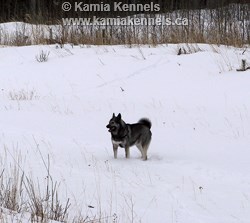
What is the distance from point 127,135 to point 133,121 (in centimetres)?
215

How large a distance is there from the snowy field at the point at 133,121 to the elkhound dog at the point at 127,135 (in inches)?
6.8

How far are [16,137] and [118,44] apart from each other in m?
7.65

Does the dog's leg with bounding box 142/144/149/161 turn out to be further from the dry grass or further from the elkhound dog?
the dry grass

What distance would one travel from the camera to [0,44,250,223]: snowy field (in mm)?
4348

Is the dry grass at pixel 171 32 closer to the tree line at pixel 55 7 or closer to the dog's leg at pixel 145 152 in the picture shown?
the tree line at pixel 55 7

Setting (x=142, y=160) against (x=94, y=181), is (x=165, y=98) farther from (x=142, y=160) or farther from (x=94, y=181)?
(x=94, y=181)

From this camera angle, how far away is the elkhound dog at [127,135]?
5.62 metres

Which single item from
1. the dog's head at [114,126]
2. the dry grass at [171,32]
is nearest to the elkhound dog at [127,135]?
the dog's head at [114,126]

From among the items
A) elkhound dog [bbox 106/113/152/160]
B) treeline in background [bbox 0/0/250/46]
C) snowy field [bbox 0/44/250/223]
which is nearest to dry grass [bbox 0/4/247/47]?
treeline in background [bbox 0/0/250/46]

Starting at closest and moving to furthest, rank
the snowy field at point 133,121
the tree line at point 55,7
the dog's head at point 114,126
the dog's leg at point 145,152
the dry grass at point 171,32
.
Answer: the snowy field at point 133,121, the dog's head at point 114,126, the dog's leg at point 145,152, the dry grass at point 171,32, the tree line at point 55,7

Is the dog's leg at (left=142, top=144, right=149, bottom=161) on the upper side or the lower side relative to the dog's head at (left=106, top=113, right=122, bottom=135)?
lower

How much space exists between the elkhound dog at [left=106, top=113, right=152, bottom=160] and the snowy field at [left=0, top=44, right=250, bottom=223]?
0.17 meters

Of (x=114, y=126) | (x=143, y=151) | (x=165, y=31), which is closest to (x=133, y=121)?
(x=143, y=151)

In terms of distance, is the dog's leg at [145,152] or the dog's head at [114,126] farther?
the dog's leg at [145,152]
